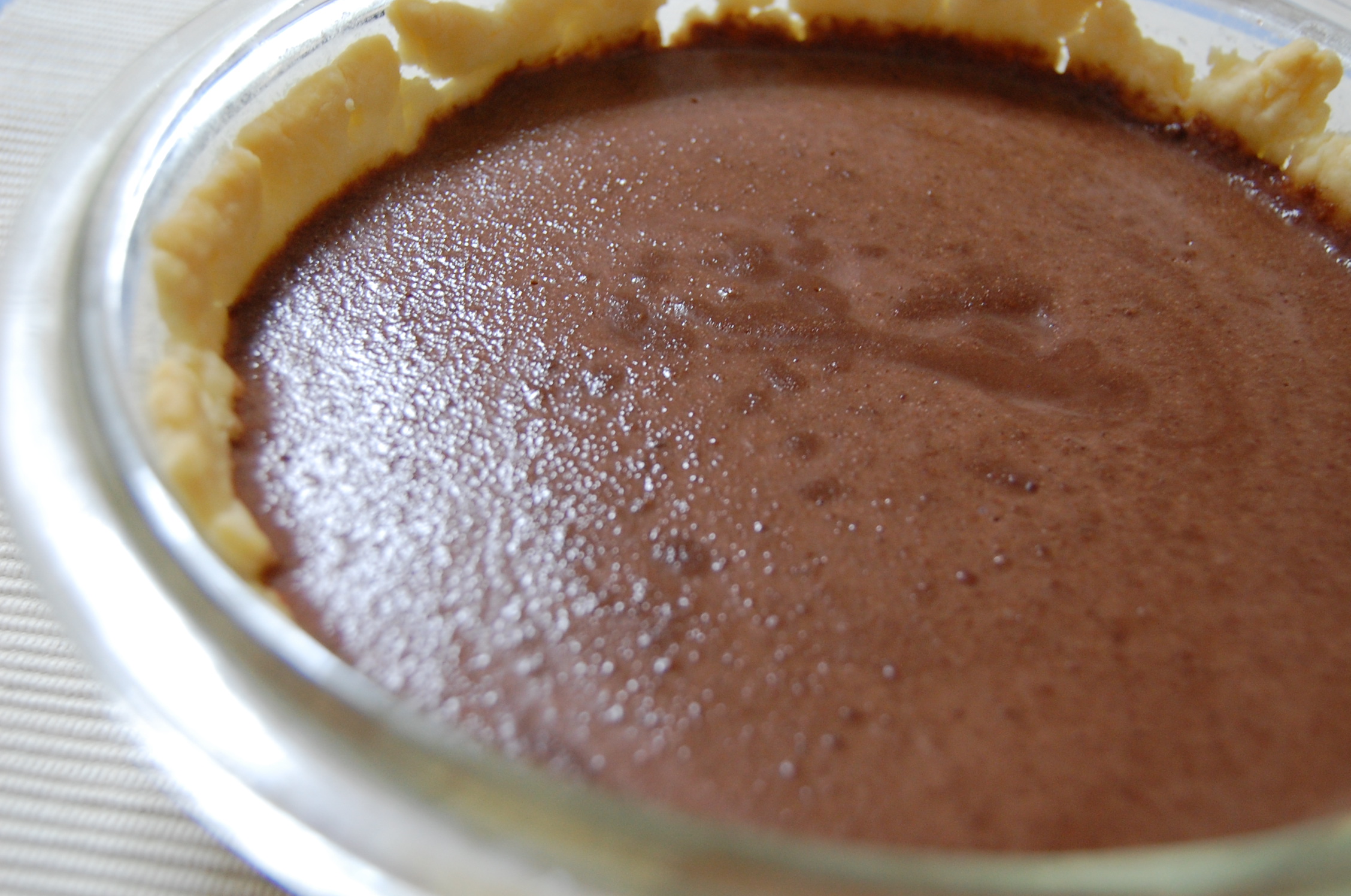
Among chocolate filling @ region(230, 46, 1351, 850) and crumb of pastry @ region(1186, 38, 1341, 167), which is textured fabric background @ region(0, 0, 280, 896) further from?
crumb of pastry @ region(1186, 38, 1341, 167)

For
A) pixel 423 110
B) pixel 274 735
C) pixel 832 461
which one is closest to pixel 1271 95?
pixel 832 461

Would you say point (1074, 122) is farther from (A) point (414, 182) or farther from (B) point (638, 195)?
(A) point (414, 182)

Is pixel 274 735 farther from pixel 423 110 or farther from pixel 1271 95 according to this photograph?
pixel 1271 95

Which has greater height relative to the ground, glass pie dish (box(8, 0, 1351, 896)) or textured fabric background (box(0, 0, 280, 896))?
glass pie dish (box(8, 0, 1351, 896))

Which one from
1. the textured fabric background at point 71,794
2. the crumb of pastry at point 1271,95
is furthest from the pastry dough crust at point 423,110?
the textured fabric background at point 71,794

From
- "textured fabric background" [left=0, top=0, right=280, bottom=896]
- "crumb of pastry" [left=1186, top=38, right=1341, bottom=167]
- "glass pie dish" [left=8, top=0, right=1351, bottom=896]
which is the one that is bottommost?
"textured fabric background" [left=0, top=0, right=280, bottom=896]

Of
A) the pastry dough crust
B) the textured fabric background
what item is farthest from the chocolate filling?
the textured fabric background
